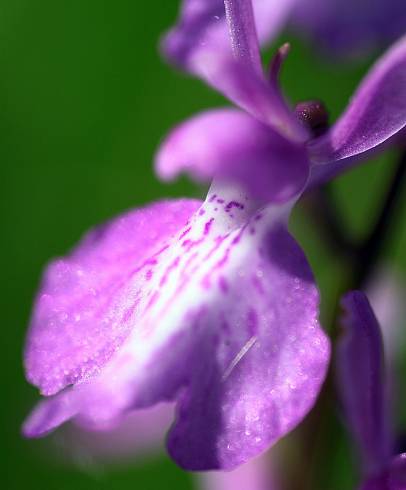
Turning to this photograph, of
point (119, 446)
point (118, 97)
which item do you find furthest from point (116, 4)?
point (119, 446)

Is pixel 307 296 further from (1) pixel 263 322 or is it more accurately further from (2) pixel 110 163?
(2) pixel 110 163

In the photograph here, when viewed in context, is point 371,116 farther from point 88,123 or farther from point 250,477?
point 88,123

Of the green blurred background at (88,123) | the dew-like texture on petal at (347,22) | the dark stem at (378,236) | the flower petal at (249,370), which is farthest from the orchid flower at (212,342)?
the green blurred background at (88,123)

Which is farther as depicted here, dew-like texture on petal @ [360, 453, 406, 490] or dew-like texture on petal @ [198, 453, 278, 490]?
dew-like texture on petal @ [198, 453, 278, 490]

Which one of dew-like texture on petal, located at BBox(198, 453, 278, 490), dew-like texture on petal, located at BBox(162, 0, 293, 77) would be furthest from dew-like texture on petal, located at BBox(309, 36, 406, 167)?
dew-like texture on petal, located at BBox(198, 453, 278, 490)

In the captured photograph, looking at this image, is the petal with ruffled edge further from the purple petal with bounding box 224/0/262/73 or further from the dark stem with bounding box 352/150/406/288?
the dark stem with bounding box 352/150/406/288

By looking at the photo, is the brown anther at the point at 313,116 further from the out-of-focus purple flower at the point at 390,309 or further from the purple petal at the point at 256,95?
the out-of-focus purple flower at the point at 390,309

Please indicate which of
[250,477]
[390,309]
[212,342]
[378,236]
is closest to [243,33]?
[212,342]
